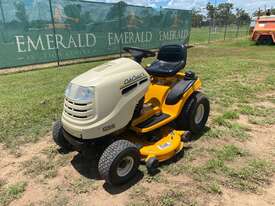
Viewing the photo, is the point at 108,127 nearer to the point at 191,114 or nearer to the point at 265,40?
the point at 191,114

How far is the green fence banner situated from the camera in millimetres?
9016

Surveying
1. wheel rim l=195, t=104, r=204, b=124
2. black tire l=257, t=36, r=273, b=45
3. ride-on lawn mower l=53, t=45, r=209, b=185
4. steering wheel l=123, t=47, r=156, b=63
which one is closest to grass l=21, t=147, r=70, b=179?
ride-on lawn mower l=53, t=45, r=209, b=185

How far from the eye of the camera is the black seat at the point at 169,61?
355 centimetres

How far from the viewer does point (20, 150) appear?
359 centimetres

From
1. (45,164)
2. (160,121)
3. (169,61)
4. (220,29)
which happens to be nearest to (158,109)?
(160,121)

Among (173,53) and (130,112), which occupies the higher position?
(173,53)

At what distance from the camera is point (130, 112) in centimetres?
285

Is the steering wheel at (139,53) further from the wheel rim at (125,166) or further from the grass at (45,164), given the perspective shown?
the grass at (45,164)

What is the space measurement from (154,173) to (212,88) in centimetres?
380

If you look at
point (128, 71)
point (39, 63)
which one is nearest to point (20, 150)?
point (128, 71)

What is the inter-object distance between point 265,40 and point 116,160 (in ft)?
55.3

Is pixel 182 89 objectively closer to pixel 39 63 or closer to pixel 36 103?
pixel 36 103

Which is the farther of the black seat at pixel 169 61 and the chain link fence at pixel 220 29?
the chain link fence at pixel 220 29

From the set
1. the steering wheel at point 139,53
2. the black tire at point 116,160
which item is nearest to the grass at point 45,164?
the black tire at point 116,160
